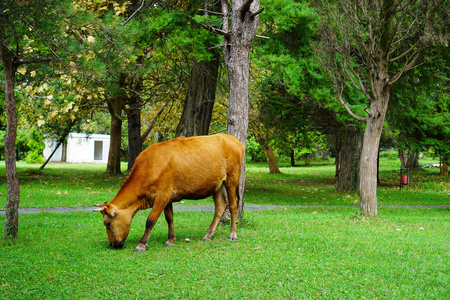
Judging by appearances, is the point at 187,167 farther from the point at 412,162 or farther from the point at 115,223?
the point at 412,162

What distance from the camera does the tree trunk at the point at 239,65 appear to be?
31.8 ft

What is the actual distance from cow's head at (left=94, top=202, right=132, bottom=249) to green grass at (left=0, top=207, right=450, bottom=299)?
19 centimetres

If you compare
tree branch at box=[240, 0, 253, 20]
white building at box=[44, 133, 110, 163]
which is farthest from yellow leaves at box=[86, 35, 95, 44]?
white building at box=[44, 133, 110, 163]

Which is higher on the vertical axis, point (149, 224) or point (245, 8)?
point (245, 8)

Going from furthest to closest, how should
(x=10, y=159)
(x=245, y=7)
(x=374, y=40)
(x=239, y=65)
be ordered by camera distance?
(x=374, y=40), (x=239, y=65), (x=245, y=7), (x=10, y=159)

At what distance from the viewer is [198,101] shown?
634 inches

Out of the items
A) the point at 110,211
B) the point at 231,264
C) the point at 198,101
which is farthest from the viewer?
the point at 198,101

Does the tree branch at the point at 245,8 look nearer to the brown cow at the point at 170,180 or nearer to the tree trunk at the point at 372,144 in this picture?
the brown cow at the point at 170,180

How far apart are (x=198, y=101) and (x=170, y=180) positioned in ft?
30.5

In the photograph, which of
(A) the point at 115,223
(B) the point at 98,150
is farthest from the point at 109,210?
(B) the point at 98,150

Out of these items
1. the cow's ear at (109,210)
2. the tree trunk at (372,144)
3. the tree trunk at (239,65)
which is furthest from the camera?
the tree trunk at (372,144)

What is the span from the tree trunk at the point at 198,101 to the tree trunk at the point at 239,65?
239 inches

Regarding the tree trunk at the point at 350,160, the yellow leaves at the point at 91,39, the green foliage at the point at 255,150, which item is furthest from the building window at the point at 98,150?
the yellow leaves at the point at 91,39

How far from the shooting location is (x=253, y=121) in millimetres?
21578
